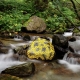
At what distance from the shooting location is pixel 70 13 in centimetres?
1477

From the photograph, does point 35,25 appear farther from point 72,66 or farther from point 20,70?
point 20,70

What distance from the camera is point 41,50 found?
6.94 meters

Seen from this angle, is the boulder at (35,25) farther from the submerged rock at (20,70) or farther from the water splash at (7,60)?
the submerged rock at (20,70)


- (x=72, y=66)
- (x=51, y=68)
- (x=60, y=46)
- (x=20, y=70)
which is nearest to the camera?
(x=20, y=70)

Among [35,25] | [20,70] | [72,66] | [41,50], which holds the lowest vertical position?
[72,66]

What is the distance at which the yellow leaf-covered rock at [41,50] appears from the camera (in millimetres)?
6777

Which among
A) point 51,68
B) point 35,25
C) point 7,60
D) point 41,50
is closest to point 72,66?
point 51,68

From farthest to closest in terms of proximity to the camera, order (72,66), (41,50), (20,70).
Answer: (41,50), (72,66), (20,70)

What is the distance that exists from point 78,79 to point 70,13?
10081 millimetres

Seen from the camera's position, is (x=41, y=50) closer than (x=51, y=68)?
No

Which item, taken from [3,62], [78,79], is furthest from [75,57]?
[3,62]

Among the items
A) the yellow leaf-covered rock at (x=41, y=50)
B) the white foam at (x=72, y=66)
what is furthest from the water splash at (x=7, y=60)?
the white foam at (x=72, y=66)

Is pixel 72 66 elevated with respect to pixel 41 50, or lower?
lower

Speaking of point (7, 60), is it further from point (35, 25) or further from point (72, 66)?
point (35, 25)
